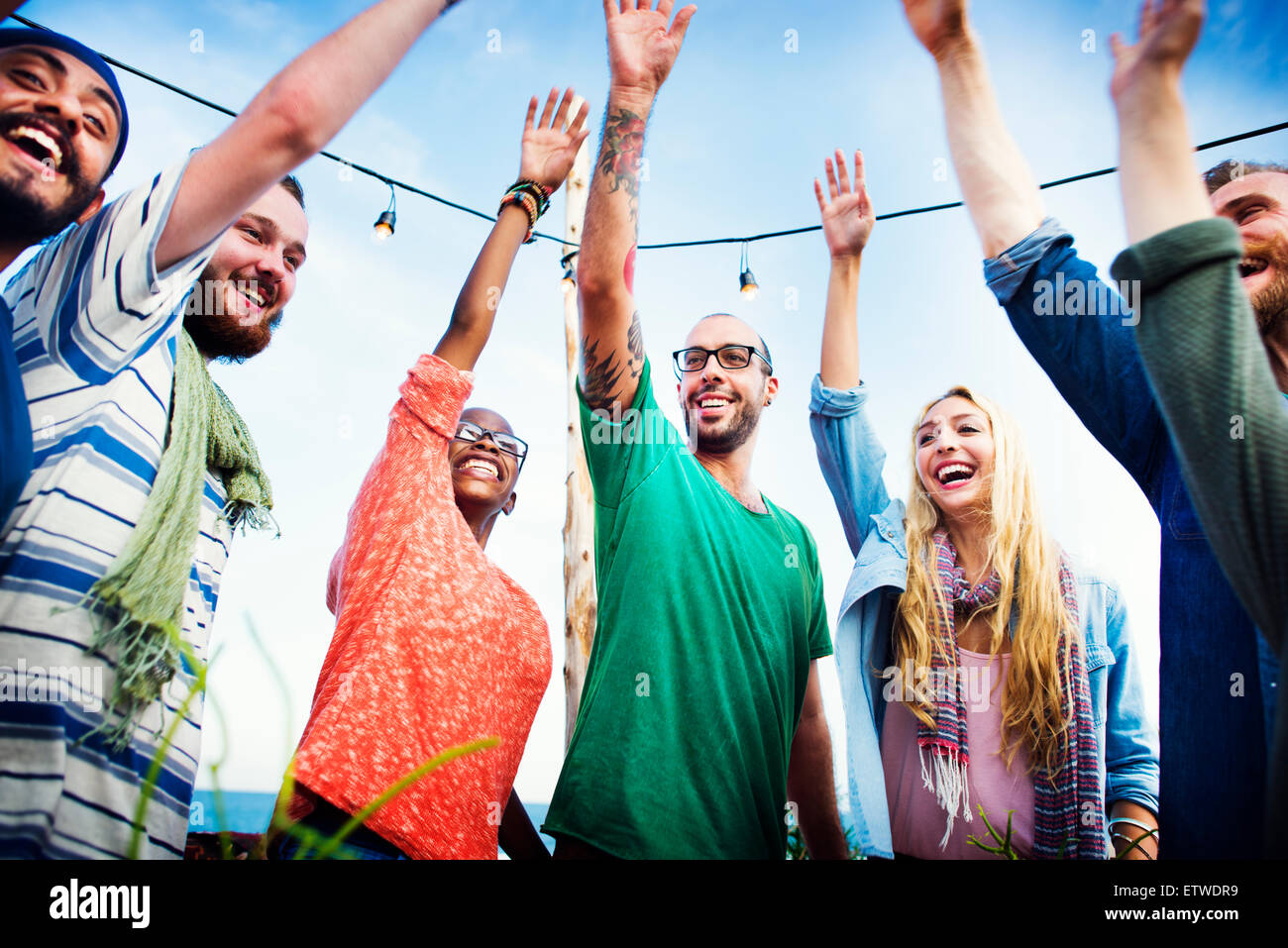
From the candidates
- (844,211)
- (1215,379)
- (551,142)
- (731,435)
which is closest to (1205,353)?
(1215,379)

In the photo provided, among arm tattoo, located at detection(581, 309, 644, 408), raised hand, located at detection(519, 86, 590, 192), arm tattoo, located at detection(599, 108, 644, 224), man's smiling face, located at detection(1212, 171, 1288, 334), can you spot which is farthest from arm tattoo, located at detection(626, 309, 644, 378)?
man's smiling face, located at detection(1212, 171, 1288, 334)

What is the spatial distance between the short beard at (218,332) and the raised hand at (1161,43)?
1848 mm

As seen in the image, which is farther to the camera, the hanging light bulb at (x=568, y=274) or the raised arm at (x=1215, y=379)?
the hanging light bulb at (x=568, y=274)

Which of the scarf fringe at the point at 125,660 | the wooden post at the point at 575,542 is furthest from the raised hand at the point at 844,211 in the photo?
the scarf fringe at the point at 125,660

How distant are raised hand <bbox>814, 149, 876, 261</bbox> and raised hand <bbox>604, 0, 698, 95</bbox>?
0.72 meters

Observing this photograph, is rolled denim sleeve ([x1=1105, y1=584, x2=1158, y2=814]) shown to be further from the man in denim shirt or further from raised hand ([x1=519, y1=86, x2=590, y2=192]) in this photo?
raised hand ([x1=519, y1=86, x2=590, y2=192])

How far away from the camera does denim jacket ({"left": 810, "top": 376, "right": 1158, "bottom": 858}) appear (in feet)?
6.11

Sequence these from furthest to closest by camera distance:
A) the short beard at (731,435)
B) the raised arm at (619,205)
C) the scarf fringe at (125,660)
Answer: the short beard at (731,435), the raised arm at (619,205), the scarf fringe at (125,660)

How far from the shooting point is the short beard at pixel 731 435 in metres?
2.18

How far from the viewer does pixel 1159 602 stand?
139 centimetres

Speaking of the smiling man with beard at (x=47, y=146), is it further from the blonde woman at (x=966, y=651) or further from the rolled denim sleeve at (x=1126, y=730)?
the rolled denim sleeve at (x=1126, y=730)

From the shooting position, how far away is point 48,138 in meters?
1.41

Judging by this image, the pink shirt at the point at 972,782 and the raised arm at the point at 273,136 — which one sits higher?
the raised arm at the point at 273,136
